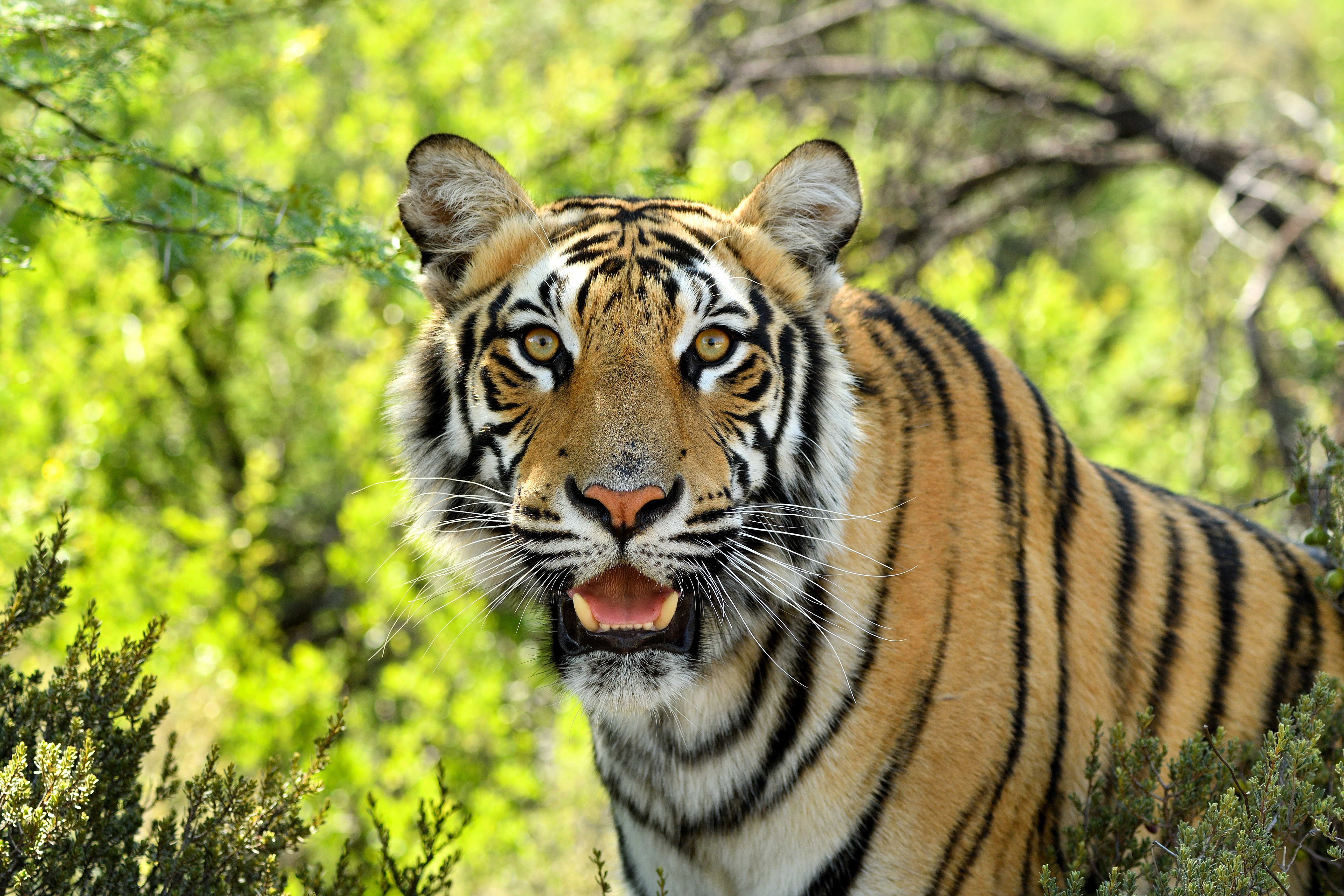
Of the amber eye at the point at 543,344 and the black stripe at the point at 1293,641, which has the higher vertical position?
the amber eye at the point at 543,344

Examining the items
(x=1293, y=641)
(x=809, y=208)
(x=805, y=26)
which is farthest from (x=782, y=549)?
(x=805, y=26)

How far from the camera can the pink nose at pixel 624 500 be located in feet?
6.58

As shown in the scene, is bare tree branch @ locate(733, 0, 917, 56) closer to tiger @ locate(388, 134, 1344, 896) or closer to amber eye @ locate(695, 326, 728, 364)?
tiger @ locate(388, 134, 1344, 896)

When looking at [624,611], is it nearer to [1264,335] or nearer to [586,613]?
[586,613]

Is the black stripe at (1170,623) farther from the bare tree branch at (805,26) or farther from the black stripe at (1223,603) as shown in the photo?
the bare tree branch at (805,26)

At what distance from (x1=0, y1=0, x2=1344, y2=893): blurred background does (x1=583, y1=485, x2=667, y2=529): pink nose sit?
165cm

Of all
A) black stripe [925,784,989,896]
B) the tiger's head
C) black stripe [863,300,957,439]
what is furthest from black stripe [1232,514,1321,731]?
the tiger's head

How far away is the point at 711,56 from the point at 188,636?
174 inches

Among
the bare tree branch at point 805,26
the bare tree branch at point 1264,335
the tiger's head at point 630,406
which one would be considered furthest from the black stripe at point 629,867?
the bare tree branch at point 805,26

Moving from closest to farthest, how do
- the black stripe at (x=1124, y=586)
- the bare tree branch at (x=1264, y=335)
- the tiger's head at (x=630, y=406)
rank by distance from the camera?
the tiger's head at (x=630, y=406) → the black stripe at (x=1124, y=586) → the bare tree branch at (x=1264, y=335)

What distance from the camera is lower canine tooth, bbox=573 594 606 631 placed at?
2.18 meters

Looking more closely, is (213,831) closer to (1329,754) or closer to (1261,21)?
(1329,754)

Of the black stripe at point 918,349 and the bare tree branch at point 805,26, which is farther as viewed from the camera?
the bare tree branch at point 805,26

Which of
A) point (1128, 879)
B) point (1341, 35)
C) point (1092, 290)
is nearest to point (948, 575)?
point (1128, 879)
